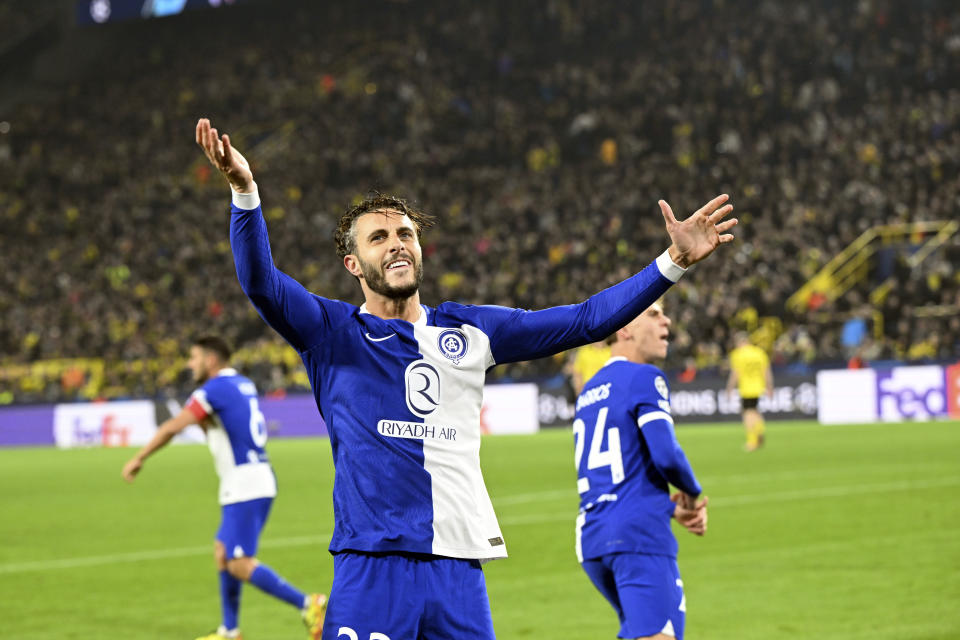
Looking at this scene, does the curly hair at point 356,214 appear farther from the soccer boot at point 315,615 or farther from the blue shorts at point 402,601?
the soccer boot at point 315,615

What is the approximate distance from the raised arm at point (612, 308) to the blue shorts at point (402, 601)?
2.55 feet

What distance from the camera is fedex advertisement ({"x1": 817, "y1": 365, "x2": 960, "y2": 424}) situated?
25.6 metres

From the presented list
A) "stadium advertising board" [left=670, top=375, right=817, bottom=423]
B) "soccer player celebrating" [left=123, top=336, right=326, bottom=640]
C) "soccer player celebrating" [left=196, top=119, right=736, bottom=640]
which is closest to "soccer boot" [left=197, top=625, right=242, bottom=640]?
"soccer player celebrating" [left=123, top=336, right=326, bottom=640]

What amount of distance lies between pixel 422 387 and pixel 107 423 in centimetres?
3143

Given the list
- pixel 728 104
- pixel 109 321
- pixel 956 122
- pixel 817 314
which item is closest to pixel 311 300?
pixel 817 314

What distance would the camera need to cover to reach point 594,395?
5.80m

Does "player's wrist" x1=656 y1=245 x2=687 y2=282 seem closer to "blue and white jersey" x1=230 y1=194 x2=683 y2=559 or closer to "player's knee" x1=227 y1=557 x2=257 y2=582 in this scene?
"blue and white jersey" x1=230 y1=194 x2=683 y2=559

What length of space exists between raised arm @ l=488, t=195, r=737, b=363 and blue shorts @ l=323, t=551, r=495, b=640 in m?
0.78

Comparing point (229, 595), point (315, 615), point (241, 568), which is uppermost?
point (241, 568)

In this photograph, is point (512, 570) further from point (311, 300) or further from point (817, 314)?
point (817, 314)

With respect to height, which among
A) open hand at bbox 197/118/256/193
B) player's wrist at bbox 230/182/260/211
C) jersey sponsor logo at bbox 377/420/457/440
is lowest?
jersey sponsor logo at bbox 377/420/457/440

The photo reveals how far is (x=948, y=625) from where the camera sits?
26.6ft

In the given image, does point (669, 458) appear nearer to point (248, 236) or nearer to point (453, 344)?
point (453, 344)

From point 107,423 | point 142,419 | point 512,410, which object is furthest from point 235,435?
point 107,423
